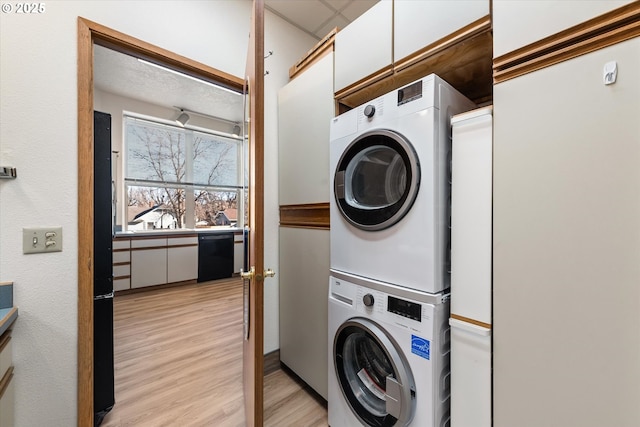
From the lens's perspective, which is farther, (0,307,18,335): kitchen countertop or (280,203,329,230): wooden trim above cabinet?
(280,203,329,230): wooden trim above cabinet

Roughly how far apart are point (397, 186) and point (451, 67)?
620 millimetres

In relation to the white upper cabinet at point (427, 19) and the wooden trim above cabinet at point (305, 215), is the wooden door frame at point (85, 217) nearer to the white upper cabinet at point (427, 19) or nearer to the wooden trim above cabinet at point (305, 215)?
the wooden trim above cabinet at point (305, 215)

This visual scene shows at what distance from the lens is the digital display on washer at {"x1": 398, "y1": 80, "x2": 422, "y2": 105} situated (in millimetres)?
1041

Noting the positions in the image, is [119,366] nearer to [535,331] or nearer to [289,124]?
[289,124]

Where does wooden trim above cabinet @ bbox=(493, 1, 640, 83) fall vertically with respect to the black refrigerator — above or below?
above

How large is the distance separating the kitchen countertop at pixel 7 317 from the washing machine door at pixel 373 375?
139cm

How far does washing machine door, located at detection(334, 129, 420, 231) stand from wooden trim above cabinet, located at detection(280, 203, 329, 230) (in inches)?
10.8

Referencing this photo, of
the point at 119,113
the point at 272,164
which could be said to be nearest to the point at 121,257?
the point at 119,113

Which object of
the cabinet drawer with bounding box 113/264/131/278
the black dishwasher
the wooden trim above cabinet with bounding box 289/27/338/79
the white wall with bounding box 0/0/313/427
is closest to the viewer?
the white wall with bounding box 0/0/313/427

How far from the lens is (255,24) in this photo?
1111 mm

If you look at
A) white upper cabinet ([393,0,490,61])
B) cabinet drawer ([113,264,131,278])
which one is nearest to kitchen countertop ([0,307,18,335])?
white upper cabinet ([393,0,490,61])

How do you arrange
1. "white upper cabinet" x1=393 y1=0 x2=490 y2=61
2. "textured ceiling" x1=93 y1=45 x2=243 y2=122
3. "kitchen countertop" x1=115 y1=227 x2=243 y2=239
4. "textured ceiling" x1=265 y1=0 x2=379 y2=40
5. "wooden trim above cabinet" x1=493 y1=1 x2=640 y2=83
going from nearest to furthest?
"wooden trim above cabinet" x1=493 y1=1 x2=640 y2=83, "white upper cabinet" x1=393 y1=0 x2=490 y2=61, "textured ceiling" x1=265 y1=0 x2=379 y2=40, "textured ceiling" x1=93 y1=45 x2=243 y2=122, "kitchen countertop" x1=115 y1=227 x2=243 y2=239

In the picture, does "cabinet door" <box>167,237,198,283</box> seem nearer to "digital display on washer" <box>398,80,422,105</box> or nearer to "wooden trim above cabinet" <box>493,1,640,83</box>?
"digital display on washer" <box>398,80,422,105</box>

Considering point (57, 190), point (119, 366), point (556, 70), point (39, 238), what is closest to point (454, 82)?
point (556, 70)
